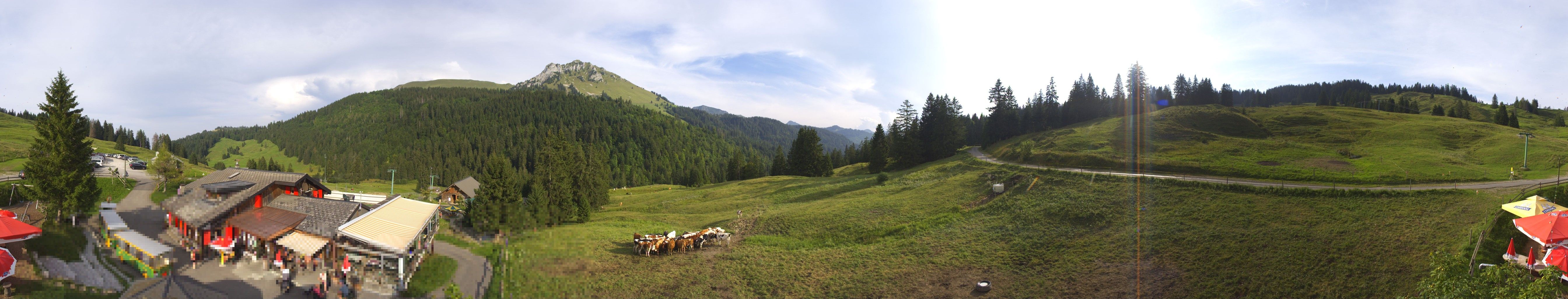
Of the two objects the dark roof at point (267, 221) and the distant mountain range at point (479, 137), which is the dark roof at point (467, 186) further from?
the distant mountain range at point (479, 137)

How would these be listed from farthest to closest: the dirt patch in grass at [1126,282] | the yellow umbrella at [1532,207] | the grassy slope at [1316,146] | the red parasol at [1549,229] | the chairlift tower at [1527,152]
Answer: the grassy slope at [1316,146] < the chairlift tower at [1527,152] < the dirt patch in grass at [1126,282] < the yellow umbrella at [1532,207] < the red parasol at [1549,229]

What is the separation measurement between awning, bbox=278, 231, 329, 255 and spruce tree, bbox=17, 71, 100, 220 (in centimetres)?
2130

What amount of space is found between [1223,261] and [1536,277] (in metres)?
7.21

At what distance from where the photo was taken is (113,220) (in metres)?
27.5

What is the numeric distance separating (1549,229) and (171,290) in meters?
42.1

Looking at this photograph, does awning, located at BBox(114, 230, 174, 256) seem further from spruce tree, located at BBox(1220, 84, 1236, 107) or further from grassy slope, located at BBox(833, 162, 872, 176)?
spruce tree, located at BBox(1220, 84, 1236, 107)

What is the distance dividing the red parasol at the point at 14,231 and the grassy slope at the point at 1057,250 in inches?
768

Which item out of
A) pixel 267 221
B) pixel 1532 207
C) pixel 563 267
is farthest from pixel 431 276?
pixel 1532 207

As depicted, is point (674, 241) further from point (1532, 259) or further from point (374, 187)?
point (374, 187)

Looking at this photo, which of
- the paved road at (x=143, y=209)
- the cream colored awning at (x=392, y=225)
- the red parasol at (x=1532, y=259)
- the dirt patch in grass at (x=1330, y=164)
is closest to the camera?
the red parasol at (x=1532, y=259)

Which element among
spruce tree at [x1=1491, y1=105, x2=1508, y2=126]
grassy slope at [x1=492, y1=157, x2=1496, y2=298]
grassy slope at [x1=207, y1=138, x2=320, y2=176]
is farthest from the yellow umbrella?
grassy slope at [x1=207, y1=138, x2=320, y2=176]

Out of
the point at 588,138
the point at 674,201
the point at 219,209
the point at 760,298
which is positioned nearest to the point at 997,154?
the point at 674,201

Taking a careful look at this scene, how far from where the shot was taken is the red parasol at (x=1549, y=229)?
13977mm

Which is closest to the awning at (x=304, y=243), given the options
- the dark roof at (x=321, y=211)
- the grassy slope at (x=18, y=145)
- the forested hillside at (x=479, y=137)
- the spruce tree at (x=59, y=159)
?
the dark roof at (x=321, y=211)
